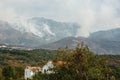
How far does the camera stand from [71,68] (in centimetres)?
3625

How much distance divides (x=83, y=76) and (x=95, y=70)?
1447 millimetres

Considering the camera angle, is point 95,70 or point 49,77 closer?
point 95,70

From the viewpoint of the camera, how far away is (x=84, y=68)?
35.8 m

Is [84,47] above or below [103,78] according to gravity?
above

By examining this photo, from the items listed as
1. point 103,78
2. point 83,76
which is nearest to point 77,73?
point 83,76

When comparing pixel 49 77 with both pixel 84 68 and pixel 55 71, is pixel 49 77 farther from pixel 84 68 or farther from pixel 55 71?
pixel 84 68

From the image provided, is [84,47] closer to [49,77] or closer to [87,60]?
[87,60]

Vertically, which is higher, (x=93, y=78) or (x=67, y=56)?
(x=67, y=56)

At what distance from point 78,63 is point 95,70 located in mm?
2019

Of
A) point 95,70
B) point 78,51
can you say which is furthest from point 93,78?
point 78,51

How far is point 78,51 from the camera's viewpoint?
35.7m

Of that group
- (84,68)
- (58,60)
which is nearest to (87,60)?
(84,68)

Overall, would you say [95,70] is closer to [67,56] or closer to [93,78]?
[93,78]

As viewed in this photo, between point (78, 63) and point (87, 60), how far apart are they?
1.10 meters
